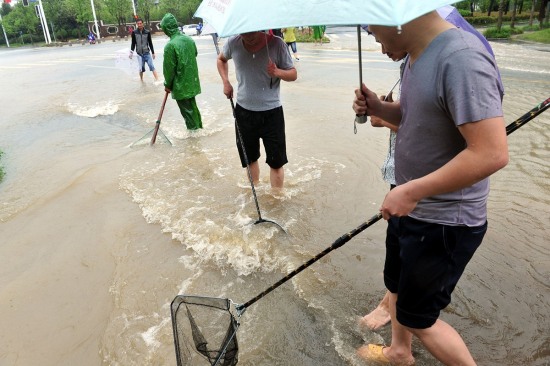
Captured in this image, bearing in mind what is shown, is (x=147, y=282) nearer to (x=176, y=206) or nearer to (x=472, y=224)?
(x=176, y=206)

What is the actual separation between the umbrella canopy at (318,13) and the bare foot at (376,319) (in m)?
1.93

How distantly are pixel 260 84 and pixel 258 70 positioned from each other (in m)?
0.13

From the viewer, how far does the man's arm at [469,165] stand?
1.22m

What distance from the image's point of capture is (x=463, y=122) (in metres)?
1.23

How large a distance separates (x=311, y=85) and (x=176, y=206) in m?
6.82

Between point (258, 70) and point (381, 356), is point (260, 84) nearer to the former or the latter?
point (258, 70)

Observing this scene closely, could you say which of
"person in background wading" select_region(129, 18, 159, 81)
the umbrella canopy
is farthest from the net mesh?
"person in background wading" select_region(129, 18, 159, 81)

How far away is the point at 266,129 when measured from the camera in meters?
3.86

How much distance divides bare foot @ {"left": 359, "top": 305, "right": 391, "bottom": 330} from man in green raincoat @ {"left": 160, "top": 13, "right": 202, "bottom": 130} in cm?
484

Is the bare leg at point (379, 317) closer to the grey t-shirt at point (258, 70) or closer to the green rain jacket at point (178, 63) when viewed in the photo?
the grey t-shirt at point (258, 70)

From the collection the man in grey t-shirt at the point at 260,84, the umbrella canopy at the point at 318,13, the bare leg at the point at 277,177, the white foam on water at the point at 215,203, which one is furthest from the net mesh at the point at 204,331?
the bare leg at the point at 277,177

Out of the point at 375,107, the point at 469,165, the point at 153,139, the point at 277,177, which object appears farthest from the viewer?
the point at 153,139

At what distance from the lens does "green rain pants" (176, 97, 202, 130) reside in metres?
6.65

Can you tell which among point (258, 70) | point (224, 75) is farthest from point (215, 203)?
point (258, 70)
